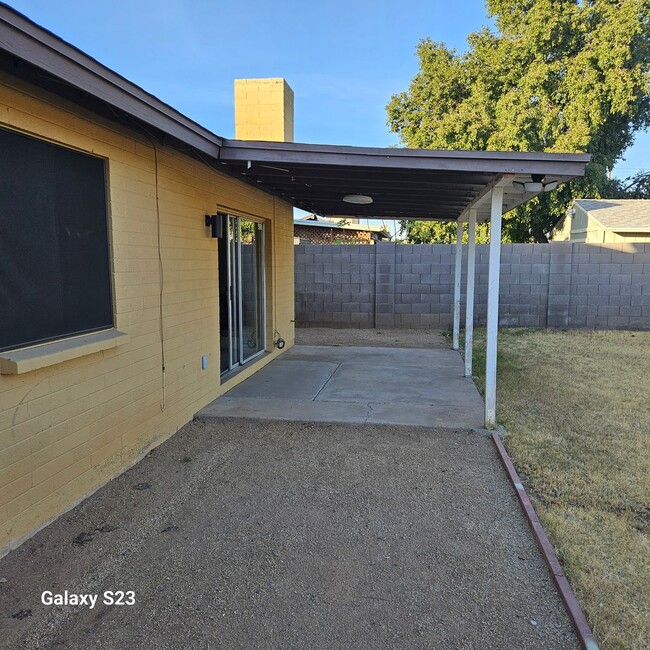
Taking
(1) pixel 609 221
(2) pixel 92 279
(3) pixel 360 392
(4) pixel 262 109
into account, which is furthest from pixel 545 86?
(2) pixel 92 279

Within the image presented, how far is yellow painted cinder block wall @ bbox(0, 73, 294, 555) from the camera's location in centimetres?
301

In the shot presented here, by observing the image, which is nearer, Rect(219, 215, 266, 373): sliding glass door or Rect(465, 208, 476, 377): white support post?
Rect(219, 215, 266, 373): sliding glass door

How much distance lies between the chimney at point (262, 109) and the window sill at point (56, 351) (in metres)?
5.45

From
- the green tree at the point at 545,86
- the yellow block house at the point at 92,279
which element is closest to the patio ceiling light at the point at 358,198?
the yellow block house at the point at 92,279

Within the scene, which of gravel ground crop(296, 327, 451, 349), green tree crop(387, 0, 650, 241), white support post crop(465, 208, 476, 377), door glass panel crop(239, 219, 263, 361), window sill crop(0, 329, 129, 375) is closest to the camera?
window sill crop(0, 329, 129, 375)

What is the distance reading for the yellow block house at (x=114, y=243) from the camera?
2.94 metres

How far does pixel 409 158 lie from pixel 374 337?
22.8 ft

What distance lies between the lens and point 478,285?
1230 cm

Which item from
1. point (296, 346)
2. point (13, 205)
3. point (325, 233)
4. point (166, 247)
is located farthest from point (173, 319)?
point (325, 233)

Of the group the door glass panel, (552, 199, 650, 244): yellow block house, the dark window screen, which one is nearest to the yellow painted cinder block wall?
the dark window screen

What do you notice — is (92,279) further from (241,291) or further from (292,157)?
(241,291)

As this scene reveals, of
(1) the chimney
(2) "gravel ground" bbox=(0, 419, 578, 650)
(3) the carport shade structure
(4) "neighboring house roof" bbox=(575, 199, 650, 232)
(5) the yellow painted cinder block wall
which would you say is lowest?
(2) "gravel ground" bbox=(0, 419, 578, 650)

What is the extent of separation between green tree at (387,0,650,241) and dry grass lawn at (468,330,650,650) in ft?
38.5

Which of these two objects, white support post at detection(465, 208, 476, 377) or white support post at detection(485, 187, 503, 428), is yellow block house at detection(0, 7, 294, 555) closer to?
white support post at detection(485, 187, 503, 428)
